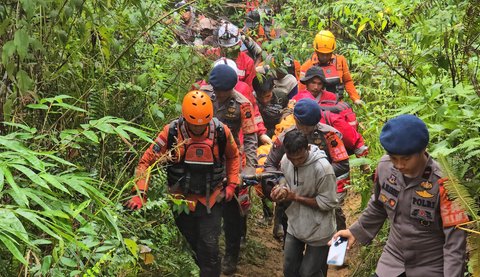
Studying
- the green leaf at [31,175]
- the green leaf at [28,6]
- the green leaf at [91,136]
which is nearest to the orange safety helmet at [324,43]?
the green leaf at [91,136]

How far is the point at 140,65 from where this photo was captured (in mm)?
7297

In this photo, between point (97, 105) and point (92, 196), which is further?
point (97, 105)

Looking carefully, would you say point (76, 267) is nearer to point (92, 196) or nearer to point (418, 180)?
point (92, 196)

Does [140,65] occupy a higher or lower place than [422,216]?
higher

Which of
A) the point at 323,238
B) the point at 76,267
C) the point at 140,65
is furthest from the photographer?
the point at 140,65

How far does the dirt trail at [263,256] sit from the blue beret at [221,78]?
81.2 inches

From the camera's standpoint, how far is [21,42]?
472 cm

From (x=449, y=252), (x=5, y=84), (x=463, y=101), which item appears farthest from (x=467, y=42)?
(x=5, y=84)

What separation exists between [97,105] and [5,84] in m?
1.15

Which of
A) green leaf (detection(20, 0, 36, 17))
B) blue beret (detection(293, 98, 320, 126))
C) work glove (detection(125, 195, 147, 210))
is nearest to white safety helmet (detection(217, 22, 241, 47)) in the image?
blue beret (detection(293, 98, 320, 126))

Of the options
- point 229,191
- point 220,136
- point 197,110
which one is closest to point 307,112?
point 220,136

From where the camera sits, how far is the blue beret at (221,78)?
7.22 meters

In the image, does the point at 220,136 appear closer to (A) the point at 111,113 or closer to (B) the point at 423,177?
(A) the point at 111,113

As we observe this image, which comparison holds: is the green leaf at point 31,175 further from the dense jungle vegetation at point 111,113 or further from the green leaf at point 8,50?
the green leaf at point 8,50
